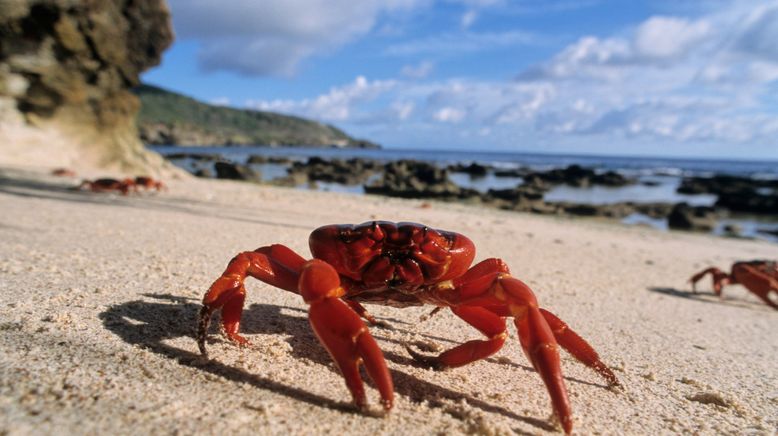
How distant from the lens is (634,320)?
410 cm

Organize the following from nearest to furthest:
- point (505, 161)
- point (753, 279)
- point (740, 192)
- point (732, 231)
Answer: point (753, 279) < point (732, 231) < point (740, 192) < point (505, 161)

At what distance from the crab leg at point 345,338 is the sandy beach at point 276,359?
0.14 metres

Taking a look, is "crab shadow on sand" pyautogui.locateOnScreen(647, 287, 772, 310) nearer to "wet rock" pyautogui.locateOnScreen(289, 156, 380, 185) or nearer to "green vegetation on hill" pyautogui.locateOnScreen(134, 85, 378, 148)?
"wet rock" pyautogui.locateOnScreen(289, 156, 380, 185)

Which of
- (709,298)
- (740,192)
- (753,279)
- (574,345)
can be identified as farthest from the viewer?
(740,192)

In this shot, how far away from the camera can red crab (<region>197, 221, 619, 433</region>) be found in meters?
1.88

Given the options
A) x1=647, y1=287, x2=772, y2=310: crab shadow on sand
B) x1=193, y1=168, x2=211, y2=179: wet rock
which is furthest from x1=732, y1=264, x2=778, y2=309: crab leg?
x1=193, y1=168, x2=211, y2=179: wet rock

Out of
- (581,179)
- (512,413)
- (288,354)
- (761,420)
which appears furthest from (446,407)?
(581,179)

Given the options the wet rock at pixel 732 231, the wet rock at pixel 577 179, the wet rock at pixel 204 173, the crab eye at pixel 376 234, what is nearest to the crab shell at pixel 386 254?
the crab eye at pixel 376 234

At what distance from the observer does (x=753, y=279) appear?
6312 millimetres

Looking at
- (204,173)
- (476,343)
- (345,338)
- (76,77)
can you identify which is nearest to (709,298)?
(476,343)

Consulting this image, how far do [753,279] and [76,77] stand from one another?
17.1 m

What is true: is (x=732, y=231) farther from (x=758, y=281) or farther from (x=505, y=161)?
(x=505, y=161)

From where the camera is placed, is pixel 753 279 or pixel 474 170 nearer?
pixel 753 279

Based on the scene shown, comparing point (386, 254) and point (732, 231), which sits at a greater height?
point (386, 254)
